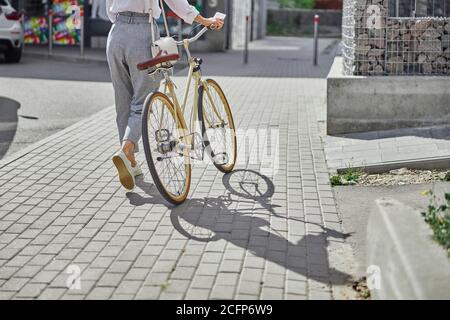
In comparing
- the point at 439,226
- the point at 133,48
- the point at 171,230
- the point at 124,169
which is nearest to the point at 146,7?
the point at 133,48

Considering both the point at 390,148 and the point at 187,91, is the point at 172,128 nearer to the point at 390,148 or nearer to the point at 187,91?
the point at 187,91

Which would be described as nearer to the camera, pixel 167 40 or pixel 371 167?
pixel 167 40

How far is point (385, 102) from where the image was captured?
8117 mm

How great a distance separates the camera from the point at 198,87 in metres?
6.33

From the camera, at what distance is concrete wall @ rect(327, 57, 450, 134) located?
7996mm

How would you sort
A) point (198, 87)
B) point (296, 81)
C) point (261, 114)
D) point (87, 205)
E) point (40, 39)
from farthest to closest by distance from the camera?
point (40, 39), point (296, 81), point (261, 114), point (198, 87), point (87, 205)

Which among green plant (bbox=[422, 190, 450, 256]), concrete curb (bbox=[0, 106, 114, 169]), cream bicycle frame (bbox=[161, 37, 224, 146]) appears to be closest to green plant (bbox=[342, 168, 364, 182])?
cream bicycle frame (bbox=[161, 37, 224, 146])

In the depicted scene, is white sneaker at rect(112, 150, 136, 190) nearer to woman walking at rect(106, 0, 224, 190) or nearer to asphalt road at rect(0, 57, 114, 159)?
woman walking at rect(106, 0, 224, 190)

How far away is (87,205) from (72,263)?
4.30 feet

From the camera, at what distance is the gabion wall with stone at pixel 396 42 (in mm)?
8219

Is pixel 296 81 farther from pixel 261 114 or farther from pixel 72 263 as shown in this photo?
pixel 72 263

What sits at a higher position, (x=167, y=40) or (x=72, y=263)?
(x=167, y=40)

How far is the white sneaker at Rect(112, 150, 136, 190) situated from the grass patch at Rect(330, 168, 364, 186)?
167cm

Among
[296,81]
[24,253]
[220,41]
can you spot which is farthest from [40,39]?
[24,253]
